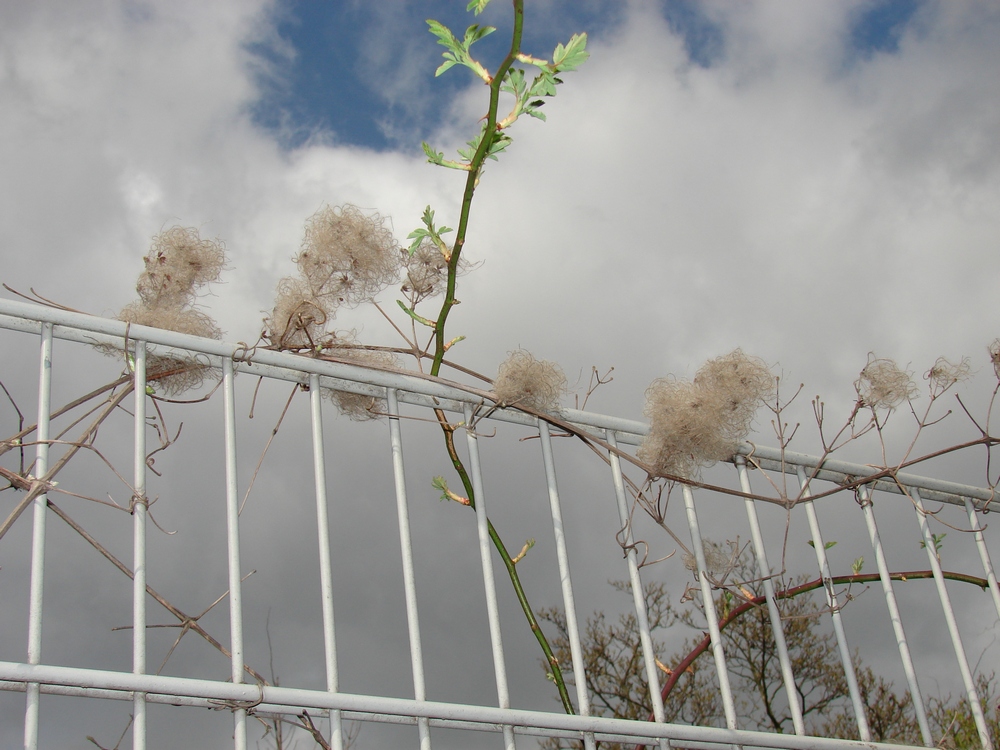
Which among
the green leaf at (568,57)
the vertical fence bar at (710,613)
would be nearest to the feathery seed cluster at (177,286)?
the green leaf at (568,57)

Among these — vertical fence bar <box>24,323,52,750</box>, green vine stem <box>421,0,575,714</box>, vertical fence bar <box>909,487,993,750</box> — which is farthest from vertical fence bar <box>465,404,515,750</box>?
vertical fence bar <box>909,487,993,750</box>

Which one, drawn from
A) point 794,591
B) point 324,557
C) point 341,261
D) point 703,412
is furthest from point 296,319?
point 794,591

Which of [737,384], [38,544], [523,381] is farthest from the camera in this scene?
[737,384]

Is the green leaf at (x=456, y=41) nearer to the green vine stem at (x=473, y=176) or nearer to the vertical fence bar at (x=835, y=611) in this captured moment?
the green vine stem at (x=473, y=176)

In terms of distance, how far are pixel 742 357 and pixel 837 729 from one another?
13.1 ft

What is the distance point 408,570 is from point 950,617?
165cm

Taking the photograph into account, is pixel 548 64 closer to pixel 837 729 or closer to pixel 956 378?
pixel 956 378

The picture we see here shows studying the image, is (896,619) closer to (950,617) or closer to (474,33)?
(950,617)

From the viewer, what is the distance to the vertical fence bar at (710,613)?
2.11m

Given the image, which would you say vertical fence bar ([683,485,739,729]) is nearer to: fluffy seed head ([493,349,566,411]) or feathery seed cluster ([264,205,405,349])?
fluffy seed head ([493,349,566,411])

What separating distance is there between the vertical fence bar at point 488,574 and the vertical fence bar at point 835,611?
88 cm

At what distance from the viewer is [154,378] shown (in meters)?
1.96

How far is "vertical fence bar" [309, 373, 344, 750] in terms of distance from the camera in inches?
65.1

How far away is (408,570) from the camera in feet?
6.08
